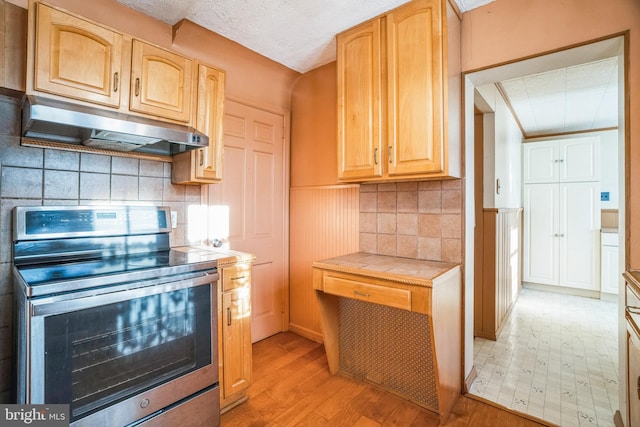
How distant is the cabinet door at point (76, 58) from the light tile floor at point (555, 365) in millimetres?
2899

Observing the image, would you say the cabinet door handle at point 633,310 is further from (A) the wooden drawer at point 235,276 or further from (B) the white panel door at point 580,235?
(B) the white panel door at point 580,235

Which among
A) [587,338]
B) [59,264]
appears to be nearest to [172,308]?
[59,264]

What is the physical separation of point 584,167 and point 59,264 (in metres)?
5.70

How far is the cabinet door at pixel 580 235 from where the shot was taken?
4109 millimetres

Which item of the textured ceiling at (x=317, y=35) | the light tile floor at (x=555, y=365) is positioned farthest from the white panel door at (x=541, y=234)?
the textured ceiling at (x=317, y=35)

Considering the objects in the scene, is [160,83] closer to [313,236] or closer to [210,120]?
[210,120]

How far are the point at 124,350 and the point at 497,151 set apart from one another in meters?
3.29

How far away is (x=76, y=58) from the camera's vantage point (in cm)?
153

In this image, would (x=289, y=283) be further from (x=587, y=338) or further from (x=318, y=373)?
(x=587, y=338)

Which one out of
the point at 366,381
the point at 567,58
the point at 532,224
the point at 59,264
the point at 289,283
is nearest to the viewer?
the point at 59,264

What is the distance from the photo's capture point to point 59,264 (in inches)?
59.5

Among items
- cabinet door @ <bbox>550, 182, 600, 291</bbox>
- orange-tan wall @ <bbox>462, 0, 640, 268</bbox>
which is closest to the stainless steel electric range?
orange-tan wall @ <bbox>462, 0, 640, 268</bbox>

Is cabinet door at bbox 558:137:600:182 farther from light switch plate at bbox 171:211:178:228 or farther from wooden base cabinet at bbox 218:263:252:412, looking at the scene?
light switch plate at bbox 171:211:178:228

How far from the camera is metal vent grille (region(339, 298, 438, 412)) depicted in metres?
1.91
